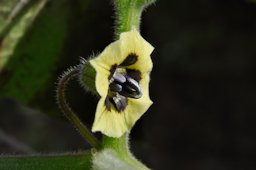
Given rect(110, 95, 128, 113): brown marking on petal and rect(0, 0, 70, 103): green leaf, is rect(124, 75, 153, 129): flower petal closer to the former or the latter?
rect(110, 95, 128, 113): brown marking on petal

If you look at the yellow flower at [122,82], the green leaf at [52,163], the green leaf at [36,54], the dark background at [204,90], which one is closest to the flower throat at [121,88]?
the yellow flower at [122,82]

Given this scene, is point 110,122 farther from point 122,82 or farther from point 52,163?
point 52,163

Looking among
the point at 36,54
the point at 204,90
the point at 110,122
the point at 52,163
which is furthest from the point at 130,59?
the point at 204,90

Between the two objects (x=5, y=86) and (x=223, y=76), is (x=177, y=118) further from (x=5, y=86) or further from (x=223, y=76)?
(x=5, y=86)

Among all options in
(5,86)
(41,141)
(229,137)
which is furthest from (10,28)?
(229,137)

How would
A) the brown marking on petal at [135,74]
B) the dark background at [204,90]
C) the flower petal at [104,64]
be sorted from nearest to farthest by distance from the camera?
the flower petal at [104,64], the brown marking on petal at [135,74], the dark background at [204,90]

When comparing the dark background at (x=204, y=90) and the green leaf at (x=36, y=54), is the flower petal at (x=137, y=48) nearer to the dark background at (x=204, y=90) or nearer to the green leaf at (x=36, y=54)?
the green leaf at (x=36, y=54)
